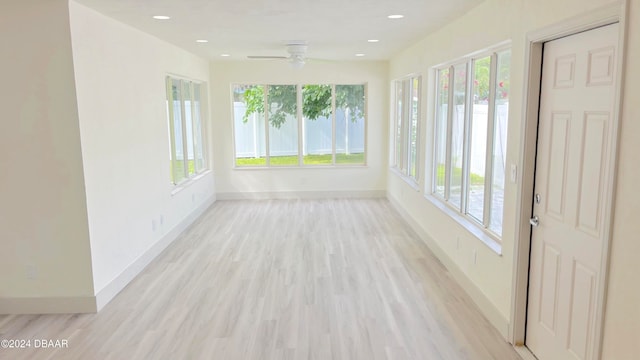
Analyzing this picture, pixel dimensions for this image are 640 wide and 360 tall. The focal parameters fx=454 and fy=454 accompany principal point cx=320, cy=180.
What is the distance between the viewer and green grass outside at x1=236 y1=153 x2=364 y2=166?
345 inches

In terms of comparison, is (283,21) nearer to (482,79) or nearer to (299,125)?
(482,79)

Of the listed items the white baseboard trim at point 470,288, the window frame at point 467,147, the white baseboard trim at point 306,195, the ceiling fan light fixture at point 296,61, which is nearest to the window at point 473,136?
the window frame at point 467,147

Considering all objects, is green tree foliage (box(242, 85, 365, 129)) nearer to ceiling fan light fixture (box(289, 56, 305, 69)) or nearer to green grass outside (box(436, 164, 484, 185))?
ceiling fan light fixture (box(289, 56, 305, 69))

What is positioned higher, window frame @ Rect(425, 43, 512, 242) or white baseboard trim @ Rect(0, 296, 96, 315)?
window frame @ Rect(425, 43, 512, 242)

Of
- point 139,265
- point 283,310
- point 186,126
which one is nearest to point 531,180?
point 283,310

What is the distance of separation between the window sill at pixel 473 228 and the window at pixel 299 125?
3.66 metres

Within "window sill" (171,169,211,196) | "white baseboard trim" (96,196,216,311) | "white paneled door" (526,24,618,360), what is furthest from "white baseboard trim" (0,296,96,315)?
"white paneled door" (526,24,618,360)

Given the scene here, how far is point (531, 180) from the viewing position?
9.84 feet

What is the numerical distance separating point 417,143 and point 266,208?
9.64 ft

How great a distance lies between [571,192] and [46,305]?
401 cm

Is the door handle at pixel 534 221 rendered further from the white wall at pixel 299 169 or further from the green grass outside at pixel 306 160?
the green grass outside at pixel 306 160

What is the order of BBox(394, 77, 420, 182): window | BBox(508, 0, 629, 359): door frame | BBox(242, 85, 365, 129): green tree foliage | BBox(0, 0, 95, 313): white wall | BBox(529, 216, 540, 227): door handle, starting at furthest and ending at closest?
BBox(242, 85, 365, 129): green tree foliage, BBox(394, 77, 420, 182): window, BBox(0, 0, 95, 313): white wall, BBox(529, 216, 540, 227): door handle, BBox(508, 0, 629, 359): door frame

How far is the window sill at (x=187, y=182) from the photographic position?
6.18 metres

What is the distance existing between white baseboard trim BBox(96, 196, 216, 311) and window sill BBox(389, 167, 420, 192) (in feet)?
10.8
